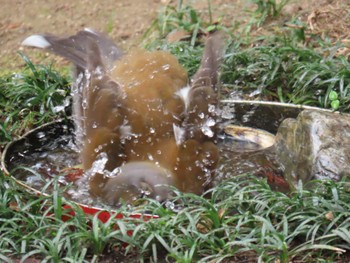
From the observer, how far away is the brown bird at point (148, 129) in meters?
4.33

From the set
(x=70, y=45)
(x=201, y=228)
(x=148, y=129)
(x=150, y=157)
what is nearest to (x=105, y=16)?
(x=70, y=45)

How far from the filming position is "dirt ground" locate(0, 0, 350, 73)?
7.30 metres

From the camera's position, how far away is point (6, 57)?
7.65m

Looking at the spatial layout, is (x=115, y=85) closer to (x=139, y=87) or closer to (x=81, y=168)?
(x=139, y=87)

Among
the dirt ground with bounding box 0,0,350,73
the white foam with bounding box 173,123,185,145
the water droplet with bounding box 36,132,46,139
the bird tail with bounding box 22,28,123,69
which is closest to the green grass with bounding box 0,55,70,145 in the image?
the water droplet with bounding box 36,132,46,139

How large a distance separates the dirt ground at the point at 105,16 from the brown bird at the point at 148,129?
9.37 ft

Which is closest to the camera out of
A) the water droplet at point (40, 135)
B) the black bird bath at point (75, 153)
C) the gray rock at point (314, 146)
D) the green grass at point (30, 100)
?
the gray rock at point (314, 146)

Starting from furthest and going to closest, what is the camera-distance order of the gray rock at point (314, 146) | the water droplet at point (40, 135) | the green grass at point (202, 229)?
1. the water droplet at point (40, 135)
2. the gray rock at point (314, 146)
3. the green grass at point (202, 229)

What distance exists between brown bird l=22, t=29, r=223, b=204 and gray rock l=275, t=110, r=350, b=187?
1.94 ft

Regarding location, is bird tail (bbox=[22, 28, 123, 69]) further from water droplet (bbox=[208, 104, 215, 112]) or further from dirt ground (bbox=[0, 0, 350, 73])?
dirt ground (bbox=[0, 0, 350, 73])

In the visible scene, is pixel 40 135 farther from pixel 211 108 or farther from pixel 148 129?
pixel 211 108

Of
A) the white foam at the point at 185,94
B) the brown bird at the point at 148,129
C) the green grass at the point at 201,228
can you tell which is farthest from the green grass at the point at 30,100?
the white foam at the point at 185,94

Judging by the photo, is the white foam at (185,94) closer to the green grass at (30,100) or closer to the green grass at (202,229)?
the green grass at (202,229)

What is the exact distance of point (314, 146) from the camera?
4.58 m
